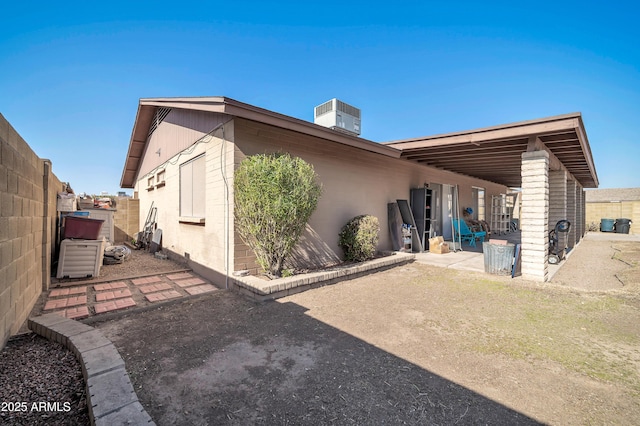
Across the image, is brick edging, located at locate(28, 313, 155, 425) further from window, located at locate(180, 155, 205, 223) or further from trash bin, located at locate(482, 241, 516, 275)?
trash bin, located at locate(482, 241, 516, 275)

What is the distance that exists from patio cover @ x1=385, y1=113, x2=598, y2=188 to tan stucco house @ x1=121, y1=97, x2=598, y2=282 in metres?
0.02

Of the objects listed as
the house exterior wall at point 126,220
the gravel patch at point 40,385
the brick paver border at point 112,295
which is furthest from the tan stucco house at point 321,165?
the house exterior wall at point 126,220

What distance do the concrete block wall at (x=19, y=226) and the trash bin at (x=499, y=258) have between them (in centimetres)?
726

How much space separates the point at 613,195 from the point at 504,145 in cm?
3435

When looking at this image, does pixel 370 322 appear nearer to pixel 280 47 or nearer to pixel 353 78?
pixel 280 47

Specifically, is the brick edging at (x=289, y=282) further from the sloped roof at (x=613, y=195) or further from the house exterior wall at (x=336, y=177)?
the sloped roof at (x=613, y=195)

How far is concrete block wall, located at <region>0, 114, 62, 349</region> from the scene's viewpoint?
2344mm

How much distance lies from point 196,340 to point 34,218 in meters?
2.82

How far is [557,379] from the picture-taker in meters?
2.13

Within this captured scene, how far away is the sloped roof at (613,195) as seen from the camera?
26.4 meters

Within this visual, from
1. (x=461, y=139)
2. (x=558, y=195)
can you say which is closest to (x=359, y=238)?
(x=461, y=139)

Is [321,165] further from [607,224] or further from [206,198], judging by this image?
[607,224]

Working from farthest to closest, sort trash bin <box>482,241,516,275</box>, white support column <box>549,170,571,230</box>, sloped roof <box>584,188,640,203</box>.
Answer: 1. sloped roof <box>584,188,640,203</box>
2. white support column <box>549,170,571,230</box>
3. trash bin <box>482,241,516,275</box>

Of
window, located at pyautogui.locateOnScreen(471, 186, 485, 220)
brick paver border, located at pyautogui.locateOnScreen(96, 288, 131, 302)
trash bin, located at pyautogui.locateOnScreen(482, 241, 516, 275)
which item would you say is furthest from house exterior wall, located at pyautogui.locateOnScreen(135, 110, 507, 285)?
window, located at pyautogui.locateOnScreen(471, 186, 485, 220)
